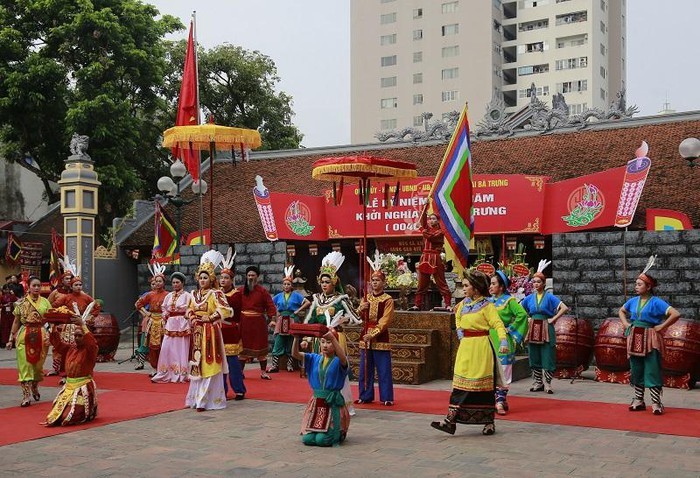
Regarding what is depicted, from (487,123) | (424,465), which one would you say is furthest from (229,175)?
(424,465)

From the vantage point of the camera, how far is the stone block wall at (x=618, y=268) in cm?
1251

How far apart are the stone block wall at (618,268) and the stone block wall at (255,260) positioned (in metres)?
5.36

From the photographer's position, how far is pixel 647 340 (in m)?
8.80

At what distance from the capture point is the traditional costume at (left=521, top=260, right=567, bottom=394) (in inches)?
412

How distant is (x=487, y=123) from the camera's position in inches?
857

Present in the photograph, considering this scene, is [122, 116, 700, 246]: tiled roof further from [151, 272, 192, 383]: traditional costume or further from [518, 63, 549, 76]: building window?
[518, 63, 549, 76]: building window

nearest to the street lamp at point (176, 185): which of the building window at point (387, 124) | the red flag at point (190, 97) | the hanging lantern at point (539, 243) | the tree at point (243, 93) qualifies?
the red flag at point (190, 97)

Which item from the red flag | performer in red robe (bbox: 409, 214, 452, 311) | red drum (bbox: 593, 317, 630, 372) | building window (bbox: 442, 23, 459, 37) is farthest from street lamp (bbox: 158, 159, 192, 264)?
building window (bbox: 442, 23, 459, 37)

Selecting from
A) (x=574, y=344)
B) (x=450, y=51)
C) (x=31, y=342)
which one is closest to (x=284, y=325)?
(x=31, y=342)

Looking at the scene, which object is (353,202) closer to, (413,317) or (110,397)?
(413,317)

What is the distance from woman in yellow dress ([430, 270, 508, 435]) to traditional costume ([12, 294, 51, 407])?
503 centimetres

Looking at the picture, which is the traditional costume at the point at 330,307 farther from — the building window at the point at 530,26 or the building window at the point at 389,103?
the building window at the point at 530,26

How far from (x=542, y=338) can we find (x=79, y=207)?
11825mm

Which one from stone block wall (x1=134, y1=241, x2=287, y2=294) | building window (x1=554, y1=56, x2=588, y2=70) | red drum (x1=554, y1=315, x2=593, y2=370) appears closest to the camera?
red drum (x1=554, y1=315, x2=593, y2=370)
